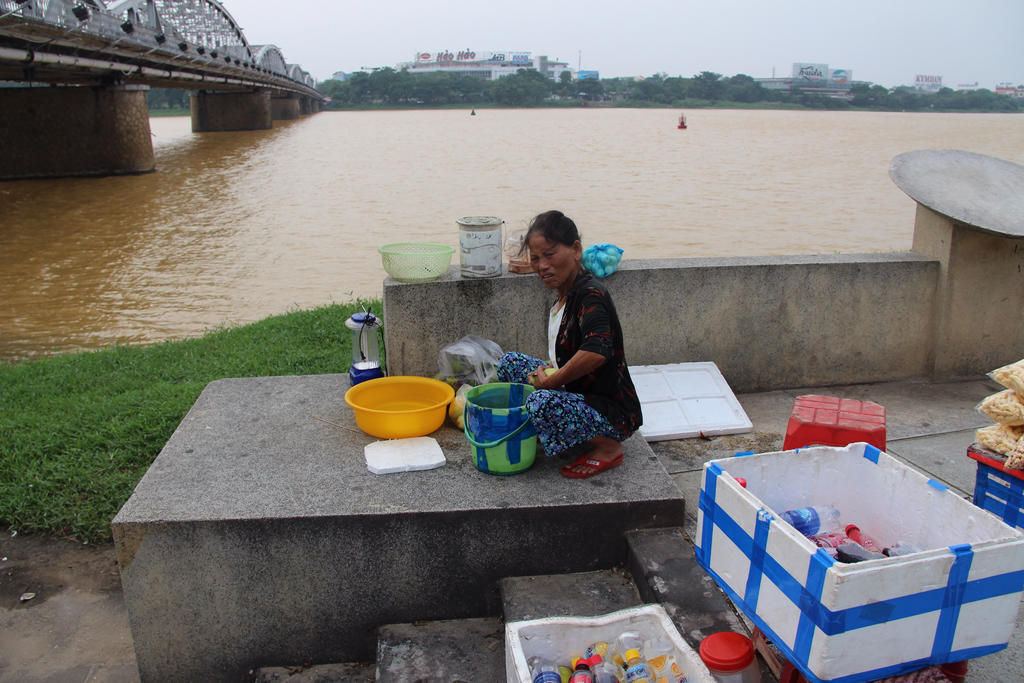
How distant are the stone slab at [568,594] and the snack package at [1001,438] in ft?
4.84

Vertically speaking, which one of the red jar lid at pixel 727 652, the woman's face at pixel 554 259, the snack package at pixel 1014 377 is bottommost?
the red jar lid at pixel 727 652

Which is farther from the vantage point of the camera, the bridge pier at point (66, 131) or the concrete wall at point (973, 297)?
the bridge pier at point (66, 131)

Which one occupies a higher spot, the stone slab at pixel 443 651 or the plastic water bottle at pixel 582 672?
the plastic water bottle at pixel 582 672

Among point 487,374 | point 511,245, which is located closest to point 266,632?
point 487,374

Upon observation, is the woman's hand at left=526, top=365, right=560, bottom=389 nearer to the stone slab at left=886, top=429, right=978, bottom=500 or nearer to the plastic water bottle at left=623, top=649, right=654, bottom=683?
the plastic water bottle at left=623, top=649, right=654, bottom=683

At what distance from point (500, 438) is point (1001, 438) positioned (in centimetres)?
194

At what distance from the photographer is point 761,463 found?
2.50m

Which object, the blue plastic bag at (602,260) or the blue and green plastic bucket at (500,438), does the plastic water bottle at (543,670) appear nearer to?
the blue and green plastic bucket at (500,438)

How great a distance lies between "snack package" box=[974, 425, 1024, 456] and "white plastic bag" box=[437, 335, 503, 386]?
2172 mm

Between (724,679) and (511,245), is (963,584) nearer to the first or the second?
(724,679)

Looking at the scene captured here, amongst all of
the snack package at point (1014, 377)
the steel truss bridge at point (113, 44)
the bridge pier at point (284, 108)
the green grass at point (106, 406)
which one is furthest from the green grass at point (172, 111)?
the snack package at point (1014, 377)

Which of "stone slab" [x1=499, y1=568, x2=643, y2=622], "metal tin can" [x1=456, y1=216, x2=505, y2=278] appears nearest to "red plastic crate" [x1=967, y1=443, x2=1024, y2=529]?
"stone slab" [x1=499, y1=568, x2=643, y2=622]

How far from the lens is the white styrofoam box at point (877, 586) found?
6.11 feet

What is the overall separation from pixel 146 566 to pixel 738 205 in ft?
68.0
